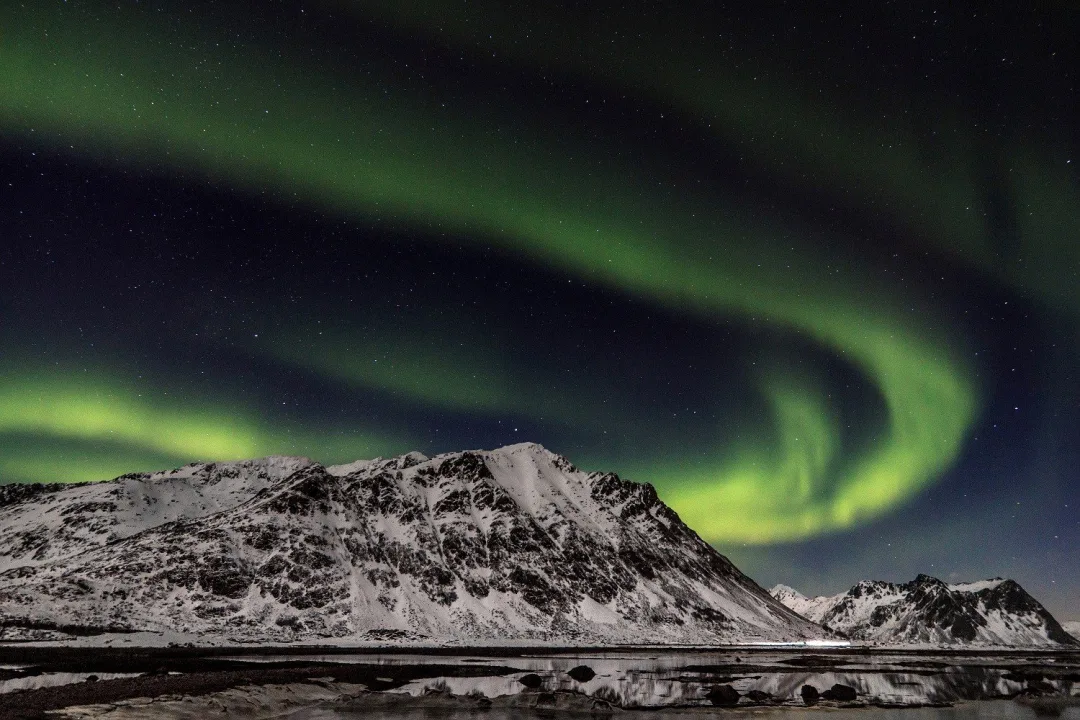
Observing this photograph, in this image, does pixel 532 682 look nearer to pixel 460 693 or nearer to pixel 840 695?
pixel 460 693

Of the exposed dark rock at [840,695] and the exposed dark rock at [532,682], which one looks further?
the exposed dark rock at [532,682]

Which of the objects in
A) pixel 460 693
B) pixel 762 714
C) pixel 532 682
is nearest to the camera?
pixel 762 714

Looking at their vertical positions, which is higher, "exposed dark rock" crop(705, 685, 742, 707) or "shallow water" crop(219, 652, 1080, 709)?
"exposed dark rock" crop(705, 685, 742, 707)

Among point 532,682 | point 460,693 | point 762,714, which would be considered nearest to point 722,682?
point 532,682

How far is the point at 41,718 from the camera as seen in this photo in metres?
38.4

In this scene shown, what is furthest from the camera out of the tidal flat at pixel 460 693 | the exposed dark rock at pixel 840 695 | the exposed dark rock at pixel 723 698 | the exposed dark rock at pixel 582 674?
the exposed dark rock at pixel 582 674

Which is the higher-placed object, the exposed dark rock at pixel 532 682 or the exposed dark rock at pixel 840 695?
the exposed dark rock at pixel 532 682

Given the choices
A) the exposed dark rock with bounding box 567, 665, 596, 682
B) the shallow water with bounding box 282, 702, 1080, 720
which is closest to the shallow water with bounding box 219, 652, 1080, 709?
the exposed dark rock with bounding box 567, 665, 596, 682

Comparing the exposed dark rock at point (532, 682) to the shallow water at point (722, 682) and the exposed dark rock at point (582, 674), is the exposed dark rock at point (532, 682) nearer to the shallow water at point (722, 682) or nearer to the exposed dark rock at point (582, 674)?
the shallow water at point (722, 682)

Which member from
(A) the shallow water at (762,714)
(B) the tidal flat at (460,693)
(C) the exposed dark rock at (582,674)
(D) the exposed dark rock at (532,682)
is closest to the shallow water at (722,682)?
(B) the tidal flat at (460,693)

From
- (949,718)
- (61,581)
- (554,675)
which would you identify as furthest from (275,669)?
(61,581)

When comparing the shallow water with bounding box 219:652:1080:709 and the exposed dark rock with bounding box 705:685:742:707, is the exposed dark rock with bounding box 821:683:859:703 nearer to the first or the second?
the shallow water with bounding box 219:652:1080:709

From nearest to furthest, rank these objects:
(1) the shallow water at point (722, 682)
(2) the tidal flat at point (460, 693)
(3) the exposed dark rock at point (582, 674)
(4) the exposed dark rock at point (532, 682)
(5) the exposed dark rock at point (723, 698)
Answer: (2) the tidal flat at point (460, 693)
(5) the exposed dark rock at point (723, 698)
(1) the shallow water at point (722, 682)
(4) the exposed dark rock at point (532, 682)
(3) the exposed dark rock at point (582, 674)

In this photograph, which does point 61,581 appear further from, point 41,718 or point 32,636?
point 41,718
